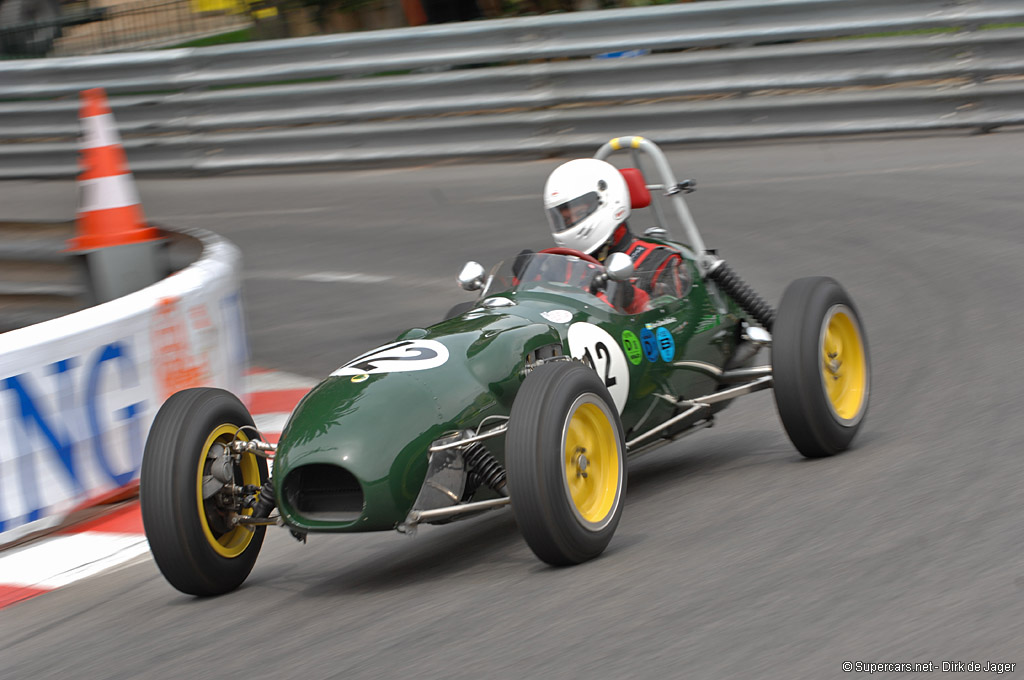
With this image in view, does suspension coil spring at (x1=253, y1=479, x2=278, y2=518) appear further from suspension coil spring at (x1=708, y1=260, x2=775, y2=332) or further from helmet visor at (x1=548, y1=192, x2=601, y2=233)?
suspension coil spring at (x1=708, y1=260, x2=775, y2=332)

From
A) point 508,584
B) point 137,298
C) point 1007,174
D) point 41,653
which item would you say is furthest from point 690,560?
point 1007,174

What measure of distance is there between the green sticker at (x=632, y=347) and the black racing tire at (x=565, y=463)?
71cm

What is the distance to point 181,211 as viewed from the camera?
13.9 meters

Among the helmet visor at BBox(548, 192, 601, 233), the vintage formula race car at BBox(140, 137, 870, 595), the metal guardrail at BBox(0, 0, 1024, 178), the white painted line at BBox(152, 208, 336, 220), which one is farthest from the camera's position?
the white painted line at BBox(152, 208, 336, 220)

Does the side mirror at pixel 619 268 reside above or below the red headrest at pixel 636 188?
below

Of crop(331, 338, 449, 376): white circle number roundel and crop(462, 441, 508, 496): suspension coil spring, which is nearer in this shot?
crop(462, 441, 508, 496): suspension coil spring

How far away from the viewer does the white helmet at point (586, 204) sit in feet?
19.6

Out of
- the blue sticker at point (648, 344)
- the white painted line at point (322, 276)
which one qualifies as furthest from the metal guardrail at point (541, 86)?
the blue sticker at point (648, 344)

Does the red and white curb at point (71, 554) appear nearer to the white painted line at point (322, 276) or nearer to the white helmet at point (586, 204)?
the white helmet at point (586, 204)

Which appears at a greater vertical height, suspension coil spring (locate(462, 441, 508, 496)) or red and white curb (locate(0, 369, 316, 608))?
suspension coil spring (locate(462, 441, 508, 496))

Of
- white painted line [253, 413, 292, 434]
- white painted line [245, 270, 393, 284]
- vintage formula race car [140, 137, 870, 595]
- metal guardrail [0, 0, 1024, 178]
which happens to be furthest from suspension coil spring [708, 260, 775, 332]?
metal guardrail [0, 0, 1024, 178]

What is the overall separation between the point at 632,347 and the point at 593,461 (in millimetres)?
884

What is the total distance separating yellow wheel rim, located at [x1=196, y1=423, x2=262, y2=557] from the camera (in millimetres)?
4551

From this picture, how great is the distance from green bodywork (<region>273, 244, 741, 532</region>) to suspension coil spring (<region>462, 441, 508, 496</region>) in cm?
7
